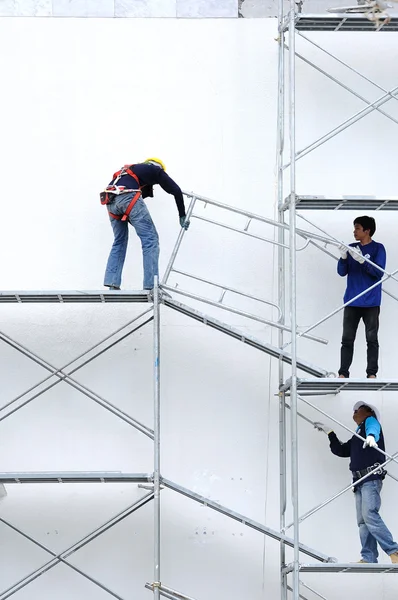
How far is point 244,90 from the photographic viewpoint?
14.2 metres

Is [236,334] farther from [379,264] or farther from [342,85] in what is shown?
[342,85]

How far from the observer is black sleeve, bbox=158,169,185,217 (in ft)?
42.2

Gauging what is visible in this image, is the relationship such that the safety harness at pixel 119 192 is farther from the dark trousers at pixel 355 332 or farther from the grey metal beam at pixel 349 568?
the grey metal beam at pixel 349 568

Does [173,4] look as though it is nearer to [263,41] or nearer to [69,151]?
[263,41]

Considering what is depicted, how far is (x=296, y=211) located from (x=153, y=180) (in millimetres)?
1639

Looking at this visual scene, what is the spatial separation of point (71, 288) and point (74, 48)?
2.53 metres

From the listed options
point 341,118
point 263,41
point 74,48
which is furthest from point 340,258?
point 74,48

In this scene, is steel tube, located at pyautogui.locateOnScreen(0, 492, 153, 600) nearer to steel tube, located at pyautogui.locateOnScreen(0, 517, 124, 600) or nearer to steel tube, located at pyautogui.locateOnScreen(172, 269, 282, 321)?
steel tube, located at pyautogui.locateOnScreen(0, 517, 124, 600)

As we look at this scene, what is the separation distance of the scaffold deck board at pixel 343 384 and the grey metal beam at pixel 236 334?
191mm

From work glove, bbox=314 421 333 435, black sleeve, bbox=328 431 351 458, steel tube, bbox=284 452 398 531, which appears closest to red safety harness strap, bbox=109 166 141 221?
work glove, bbox=314 421 333 435

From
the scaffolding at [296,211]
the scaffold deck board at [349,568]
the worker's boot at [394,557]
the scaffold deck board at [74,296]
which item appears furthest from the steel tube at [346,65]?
the scaffold deck board at [349,568]

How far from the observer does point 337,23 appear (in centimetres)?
1350

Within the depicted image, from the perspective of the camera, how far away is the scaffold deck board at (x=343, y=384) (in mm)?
12453

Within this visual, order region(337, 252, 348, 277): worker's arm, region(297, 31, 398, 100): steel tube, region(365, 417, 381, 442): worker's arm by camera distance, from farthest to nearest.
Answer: region(297, 31, 398, 100): steel tube < region(337, 252, 348, 277): worker's arm < region(365, 417, 381, 442): worker's arm
